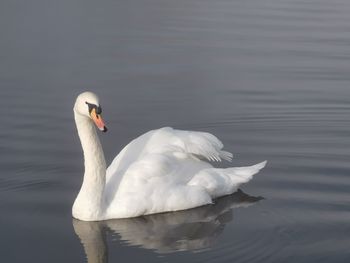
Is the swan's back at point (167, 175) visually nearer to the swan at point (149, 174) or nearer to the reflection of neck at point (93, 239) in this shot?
the swan at point (149, 174)

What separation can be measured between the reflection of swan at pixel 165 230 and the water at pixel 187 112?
2cm

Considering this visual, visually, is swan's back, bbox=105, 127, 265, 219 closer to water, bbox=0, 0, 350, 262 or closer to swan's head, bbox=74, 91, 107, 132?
water, bbox=0, 0, 350, 262

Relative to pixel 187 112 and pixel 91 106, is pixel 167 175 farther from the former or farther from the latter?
pixel 187 112

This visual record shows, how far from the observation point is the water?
26.3 ft

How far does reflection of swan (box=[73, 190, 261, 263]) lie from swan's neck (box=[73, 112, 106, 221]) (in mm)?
124

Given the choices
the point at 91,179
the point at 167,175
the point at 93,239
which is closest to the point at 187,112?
the point at 167,175

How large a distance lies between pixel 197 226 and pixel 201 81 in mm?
5869

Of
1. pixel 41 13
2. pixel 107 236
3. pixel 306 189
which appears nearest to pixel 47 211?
pixel 107 236

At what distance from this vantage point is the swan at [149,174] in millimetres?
8438

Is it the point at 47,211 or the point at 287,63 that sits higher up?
the point at 287,63

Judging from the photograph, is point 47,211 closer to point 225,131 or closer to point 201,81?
point 225,131

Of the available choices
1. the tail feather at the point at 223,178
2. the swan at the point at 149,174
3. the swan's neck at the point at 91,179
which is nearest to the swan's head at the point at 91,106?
the swan at the point at 149,174

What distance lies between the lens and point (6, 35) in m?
17.2

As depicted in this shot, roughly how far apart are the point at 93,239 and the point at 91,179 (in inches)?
28.0
